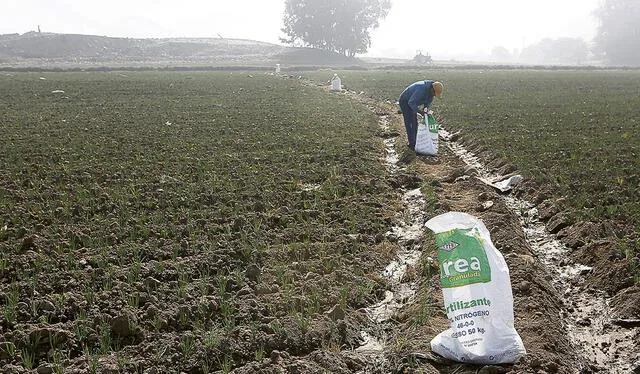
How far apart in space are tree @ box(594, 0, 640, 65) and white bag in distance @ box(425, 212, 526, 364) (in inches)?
4294

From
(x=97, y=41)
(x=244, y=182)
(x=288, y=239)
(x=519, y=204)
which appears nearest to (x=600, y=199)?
(x=519, y=204)

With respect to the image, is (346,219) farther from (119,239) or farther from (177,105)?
(177,105)

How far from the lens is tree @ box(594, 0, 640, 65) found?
10038cm

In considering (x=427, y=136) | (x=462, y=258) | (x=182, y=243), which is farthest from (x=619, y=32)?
(x=462, y=258)

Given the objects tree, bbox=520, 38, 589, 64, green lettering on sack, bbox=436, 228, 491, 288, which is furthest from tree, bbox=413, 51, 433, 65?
tree, bbox=520, 38, 589, 64

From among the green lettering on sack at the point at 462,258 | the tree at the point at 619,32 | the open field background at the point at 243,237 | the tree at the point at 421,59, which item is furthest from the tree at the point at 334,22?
the green lettering on sack at the point at 462,258

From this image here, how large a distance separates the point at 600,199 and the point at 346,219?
342 cm

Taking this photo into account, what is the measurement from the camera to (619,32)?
107688 millimetres

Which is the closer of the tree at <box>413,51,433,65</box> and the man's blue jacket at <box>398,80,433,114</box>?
the man's blue jacket at <box>398,80,433,114</box>

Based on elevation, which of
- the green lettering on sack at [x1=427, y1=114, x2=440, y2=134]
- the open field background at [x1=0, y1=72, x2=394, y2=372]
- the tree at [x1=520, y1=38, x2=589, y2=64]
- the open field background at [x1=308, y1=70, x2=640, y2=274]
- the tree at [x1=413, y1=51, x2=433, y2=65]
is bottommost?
the open field background at [x1=0, y1=72, x2=394, y2=372]

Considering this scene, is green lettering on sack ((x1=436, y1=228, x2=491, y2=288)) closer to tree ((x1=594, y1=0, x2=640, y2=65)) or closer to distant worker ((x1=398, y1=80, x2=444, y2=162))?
distant worker ((x1=398, y1=80, x2=444, y2=162))

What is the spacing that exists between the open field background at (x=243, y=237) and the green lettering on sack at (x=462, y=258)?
26.6 inches

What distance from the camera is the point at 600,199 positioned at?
7484 mm

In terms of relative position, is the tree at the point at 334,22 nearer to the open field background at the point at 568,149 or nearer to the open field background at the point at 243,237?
the open field background at the point at 568,149
